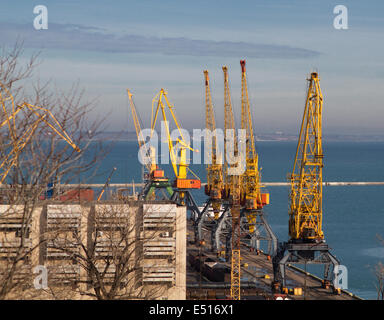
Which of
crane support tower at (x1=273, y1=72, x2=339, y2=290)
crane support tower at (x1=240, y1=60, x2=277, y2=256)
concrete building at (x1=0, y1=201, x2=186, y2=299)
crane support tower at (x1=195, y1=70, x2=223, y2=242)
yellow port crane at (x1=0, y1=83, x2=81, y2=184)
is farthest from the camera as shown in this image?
crane support tower at (x1=195, y1=70, x2=223, y2=242)

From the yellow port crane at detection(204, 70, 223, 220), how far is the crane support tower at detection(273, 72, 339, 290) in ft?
91.3

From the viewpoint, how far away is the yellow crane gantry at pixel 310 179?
172ft

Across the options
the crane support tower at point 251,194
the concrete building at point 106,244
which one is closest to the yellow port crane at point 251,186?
the crane support tower at point 251,194

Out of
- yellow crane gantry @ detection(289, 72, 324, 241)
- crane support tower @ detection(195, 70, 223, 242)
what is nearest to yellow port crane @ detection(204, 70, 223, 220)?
crane support tower @ detection(195, 70, 223, 242)

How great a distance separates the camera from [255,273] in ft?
206

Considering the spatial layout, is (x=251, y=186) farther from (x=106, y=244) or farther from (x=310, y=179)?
(x=106, y=244)

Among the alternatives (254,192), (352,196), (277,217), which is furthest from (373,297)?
(352,196)

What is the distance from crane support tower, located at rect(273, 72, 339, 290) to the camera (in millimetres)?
51719

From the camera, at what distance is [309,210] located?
174ft

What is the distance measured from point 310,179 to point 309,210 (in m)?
2.69

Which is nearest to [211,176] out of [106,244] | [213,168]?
[213,168]

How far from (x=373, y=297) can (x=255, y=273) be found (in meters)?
12.2

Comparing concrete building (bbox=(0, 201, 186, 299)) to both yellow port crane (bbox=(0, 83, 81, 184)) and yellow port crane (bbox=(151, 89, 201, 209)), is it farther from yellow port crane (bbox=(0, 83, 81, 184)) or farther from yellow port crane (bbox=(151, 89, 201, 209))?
yellow port crane (bbox=(151, 89, 201, 209))
